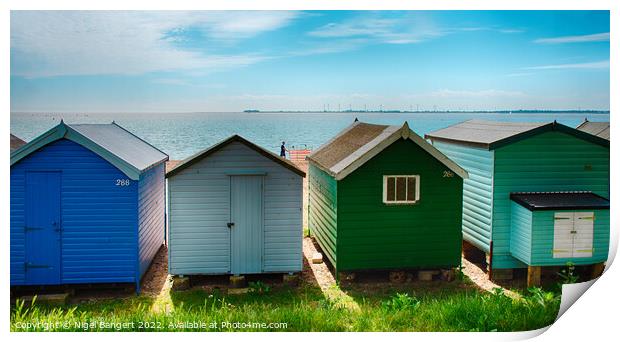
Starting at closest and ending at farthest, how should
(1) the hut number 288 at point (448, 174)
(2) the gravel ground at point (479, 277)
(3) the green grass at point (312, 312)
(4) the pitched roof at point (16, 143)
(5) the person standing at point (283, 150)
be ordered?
(3) the green grass at point (312, 312) → (4) the pitched roof at point (16, 143) → (2) the gravel ground at point (479, 277) → (1) the hut number 288 at point (448, 174) → (5) the person standing at point (283, 150)

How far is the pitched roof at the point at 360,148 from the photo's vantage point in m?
12.4

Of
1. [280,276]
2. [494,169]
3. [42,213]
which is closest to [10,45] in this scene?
[42,213]

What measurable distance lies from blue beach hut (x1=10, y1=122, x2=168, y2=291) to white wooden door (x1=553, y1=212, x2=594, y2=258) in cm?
763

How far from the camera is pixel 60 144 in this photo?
11.5 metres

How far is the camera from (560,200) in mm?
12469

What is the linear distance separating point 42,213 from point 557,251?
9290mm

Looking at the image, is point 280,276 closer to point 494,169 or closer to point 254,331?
point 254,331

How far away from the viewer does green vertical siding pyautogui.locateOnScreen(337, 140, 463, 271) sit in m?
12.7

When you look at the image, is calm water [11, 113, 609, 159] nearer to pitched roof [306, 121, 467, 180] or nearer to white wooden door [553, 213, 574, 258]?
pitched roof [306, 121, 467, 180]

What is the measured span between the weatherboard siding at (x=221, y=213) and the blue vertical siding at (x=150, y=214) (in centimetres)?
53

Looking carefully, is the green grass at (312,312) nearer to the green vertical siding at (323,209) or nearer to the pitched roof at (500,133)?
the green vertical siding at (323,209)

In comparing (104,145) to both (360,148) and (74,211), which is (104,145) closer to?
(74,211)

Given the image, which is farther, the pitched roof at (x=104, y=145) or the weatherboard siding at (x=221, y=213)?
the weatherboard siding at (x=221, y=213)

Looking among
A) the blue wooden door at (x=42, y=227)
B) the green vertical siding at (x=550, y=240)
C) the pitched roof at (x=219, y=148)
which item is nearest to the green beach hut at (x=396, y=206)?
the pitched roof at (x=219, y=148)
